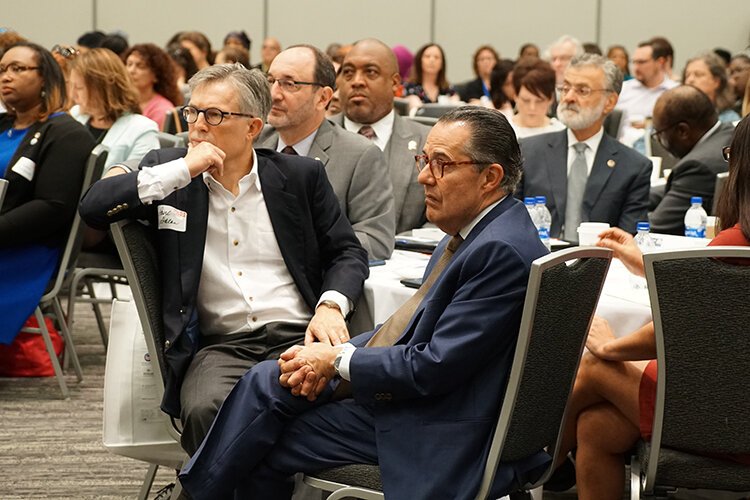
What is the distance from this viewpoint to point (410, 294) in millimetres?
3088

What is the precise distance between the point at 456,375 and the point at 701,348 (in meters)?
0.53

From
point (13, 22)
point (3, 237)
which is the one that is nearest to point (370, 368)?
point (3, 237)

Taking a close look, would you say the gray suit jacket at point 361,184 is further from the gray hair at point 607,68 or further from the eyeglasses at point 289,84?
the gray hair at point 607,68

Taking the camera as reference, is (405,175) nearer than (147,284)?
No

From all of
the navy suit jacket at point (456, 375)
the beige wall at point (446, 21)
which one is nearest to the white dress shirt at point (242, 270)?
the navy suit jacket at point (456, 375)

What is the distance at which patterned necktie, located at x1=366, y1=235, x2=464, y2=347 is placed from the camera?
8.57 ft

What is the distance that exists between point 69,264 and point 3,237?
339mm

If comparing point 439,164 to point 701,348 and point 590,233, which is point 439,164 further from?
point 590,233

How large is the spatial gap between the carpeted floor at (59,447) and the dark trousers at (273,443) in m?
1.20

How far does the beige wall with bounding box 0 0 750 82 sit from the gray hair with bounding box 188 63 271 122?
10848mm

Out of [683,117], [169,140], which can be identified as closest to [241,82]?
[169,140]

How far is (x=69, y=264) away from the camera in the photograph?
15.9 ft

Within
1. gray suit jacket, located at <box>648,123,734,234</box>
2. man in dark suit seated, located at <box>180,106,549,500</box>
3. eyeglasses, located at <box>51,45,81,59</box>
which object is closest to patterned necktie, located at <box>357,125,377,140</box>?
gray suit jacket, located at <box>648,123,734,234</box>

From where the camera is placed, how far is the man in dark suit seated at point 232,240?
290cm
